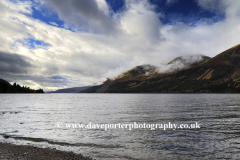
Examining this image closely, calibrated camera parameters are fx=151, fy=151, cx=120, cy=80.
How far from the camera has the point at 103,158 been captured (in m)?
14.6

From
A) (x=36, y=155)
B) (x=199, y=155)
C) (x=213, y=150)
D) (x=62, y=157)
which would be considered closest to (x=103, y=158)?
(x=62, y=157)

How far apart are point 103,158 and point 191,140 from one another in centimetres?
1203

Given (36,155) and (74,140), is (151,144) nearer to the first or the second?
(74,140)

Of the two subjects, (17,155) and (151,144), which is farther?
(151,144)

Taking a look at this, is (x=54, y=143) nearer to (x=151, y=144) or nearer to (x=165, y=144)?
(x=151, y=144)

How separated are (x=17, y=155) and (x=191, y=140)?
64.6ft

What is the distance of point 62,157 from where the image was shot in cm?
1406

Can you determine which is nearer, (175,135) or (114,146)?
(114,146)

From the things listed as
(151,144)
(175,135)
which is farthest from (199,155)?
(175,135)

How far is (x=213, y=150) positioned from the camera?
16.3 metres

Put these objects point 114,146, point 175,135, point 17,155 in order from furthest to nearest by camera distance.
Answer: point 175,135, point 114,146, point 17,155

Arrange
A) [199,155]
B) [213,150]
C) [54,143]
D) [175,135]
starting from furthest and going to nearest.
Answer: [175,135]
[54,143]
[213,150]
[199,155]

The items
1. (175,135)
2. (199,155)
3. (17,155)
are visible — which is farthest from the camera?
(175,135)

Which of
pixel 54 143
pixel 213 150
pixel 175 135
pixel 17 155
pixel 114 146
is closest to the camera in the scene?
pixel 17 155
